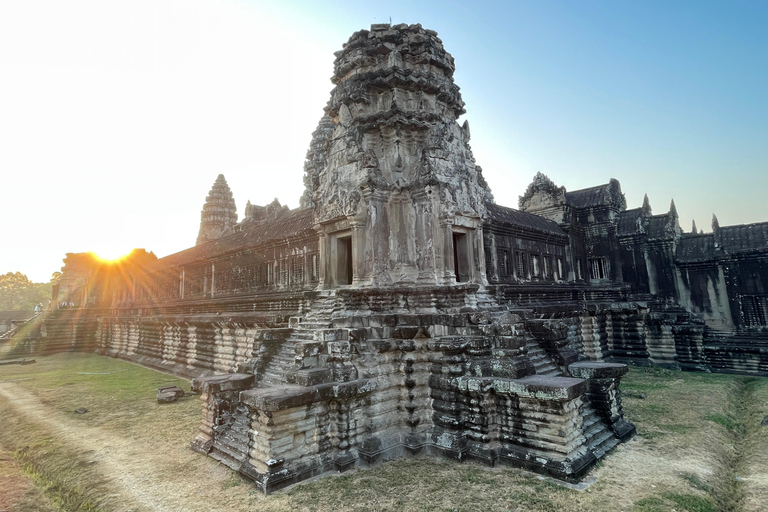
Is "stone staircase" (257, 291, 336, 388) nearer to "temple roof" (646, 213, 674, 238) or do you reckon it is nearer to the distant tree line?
"temple roof" (646, 213, 674, 238)

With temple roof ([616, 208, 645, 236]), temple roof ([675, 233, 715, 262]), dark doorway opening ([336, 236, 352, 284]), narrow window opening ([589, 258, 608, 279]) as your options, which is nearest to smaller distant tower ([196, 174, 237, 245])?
narrow window opening ([589, 258, 608, 279])

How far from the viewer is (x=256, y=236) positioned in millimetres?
18391

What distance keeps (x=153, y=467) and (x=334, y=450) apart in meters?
3.14

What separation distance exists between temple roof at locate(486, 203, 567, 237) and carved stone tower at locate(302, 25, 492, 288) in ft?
23.0

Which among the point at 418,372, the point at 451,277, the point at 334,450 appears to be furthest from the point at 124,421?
the point at 451,277

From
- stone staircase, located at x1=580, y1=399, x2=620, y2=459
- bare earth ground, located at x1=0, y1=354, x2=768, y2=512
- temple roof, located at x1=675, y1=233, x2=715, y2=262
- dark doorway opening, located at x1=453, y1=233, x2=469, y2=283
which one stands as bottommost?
bare earth ground, located at x1=0, y1=354, x2=768, y2=512

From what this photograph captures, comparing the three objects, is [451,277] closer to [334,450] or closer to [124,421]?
[334,450]

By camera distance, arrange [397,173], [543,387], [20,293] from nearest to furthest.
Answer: [543,387] < [397,173] < [20,293]

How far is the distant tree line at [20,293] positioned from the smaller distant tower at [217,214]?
163 ft

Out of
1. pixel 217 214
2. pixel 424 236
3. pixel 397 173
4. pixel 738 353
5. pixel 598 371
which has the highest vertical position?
pixel 217 214

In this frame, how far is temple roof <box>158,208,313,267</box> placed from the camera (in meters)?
16.0

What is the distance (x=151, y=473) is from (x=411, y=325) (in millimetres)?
5033

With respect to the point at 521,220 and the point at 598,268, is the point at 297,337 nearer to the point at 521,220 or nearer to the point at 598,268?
the point at 521,220

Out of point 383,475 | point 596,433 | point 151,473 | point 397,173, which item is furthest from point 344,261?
point 596,433
